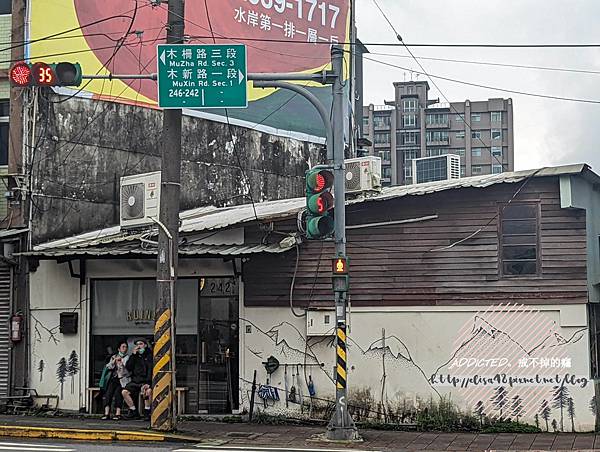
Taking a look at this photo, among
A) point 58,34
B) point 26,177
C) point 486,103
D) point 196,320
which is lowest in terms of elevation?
point 196,320

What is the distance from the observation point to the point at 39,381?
19.8 metres

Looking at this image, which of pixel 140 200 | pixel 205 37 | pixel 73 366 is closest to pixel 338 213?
pixel 140 200

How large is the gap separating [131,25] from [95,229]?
5375 mm

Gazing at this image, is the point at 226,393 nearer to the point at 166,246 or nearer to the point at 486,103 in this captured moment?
the point at 166,246

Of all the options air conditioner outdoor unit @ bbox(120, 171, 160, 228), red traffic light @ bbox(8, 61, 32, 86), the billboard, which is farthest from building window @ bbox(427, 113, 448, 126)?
red traffic light @ bbox(8, 61, 32, 86)

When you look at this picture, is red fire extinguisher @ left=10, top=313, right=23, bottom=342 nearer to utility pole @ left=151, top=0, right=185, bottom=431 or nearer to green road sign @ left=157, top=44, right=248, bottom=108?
utility pole @ left=151, top=0, right=185, bottom=431

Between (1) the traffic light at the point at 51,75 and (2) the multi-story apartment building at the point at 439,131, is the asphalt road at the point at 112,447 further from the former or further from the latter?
(2) the multi-story apartment building at the point at 439,131

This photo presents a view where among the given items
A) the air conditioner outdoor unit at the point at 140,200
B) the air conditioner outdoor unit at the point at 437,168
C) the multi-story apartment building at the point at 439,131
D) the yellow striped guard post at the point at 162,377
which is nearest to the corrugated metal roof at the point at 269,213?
the air conditioner outdoor unit at the point at 140,200

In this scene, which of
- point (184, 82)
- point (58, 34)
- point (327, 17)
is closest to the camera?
point (184, 82)

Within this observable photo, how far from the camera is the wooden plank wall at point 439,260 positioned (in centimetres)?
1725

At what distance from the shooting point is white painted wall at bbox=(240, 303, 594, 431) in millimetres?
17016

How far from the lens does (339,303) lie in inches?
623

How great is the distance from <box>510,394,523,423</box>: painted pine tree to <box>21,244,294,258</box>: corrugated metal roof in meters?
5.25

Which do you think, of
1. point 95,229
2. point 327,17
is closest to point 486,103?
point 327,17
